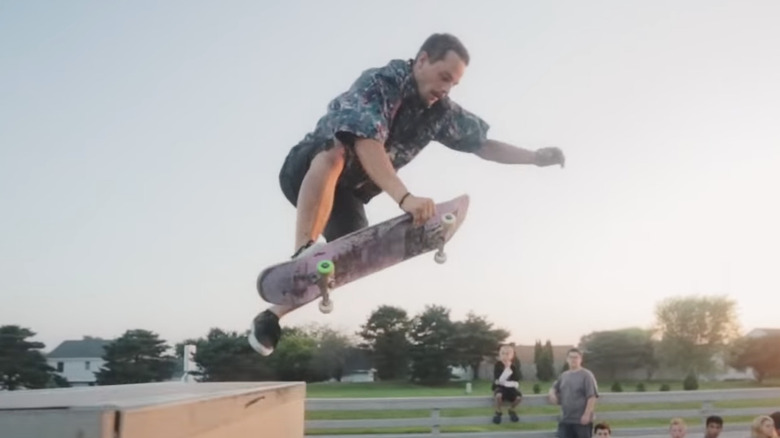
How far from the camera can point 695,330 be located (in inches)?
2464

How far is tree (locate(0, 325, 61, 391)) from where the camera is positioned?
25391 millimetres

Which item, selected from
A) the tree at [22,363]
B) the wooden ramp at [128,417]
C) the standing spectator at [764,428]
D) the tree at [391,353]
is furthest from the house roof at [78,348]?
the wooden ramp at [128,417]

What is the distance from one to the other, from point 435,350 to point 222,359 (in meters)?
21.5

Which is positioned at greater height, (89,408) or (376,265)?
(376,265)

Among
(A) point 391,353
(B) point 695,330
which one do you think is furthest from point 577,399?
(B) point 695,330

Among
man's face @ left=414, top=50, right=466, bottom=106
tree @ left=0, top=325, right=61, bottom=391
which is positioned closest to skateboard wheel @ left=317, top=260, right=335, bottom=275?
man's face @ left=414, top=50, right=466, bottom=106

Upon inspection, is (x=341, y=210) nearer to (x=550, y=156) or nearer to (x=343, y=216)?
(x=343, y=216)

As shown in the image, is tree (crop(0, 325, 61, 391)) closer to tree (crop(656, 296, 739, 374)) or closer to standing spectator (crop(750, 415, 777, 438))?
standing spectator (crop(750, 415, 777, 438))

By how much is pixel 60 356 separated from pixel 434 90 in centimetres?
7052

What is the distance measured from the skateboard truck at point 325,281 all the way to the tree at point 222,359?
17.3 feet

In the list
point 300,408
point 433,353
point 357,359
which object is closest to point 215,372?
point 300,408

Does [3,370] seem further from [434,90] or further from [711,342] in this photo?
[711,342]

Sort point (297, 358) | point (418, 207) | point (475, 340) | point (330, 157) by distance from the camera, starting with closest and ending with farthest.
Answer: point (418, 207) < point (330, 157) < point (297, 358) < point (475, 340)

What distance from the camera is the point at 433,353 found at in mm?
33062
